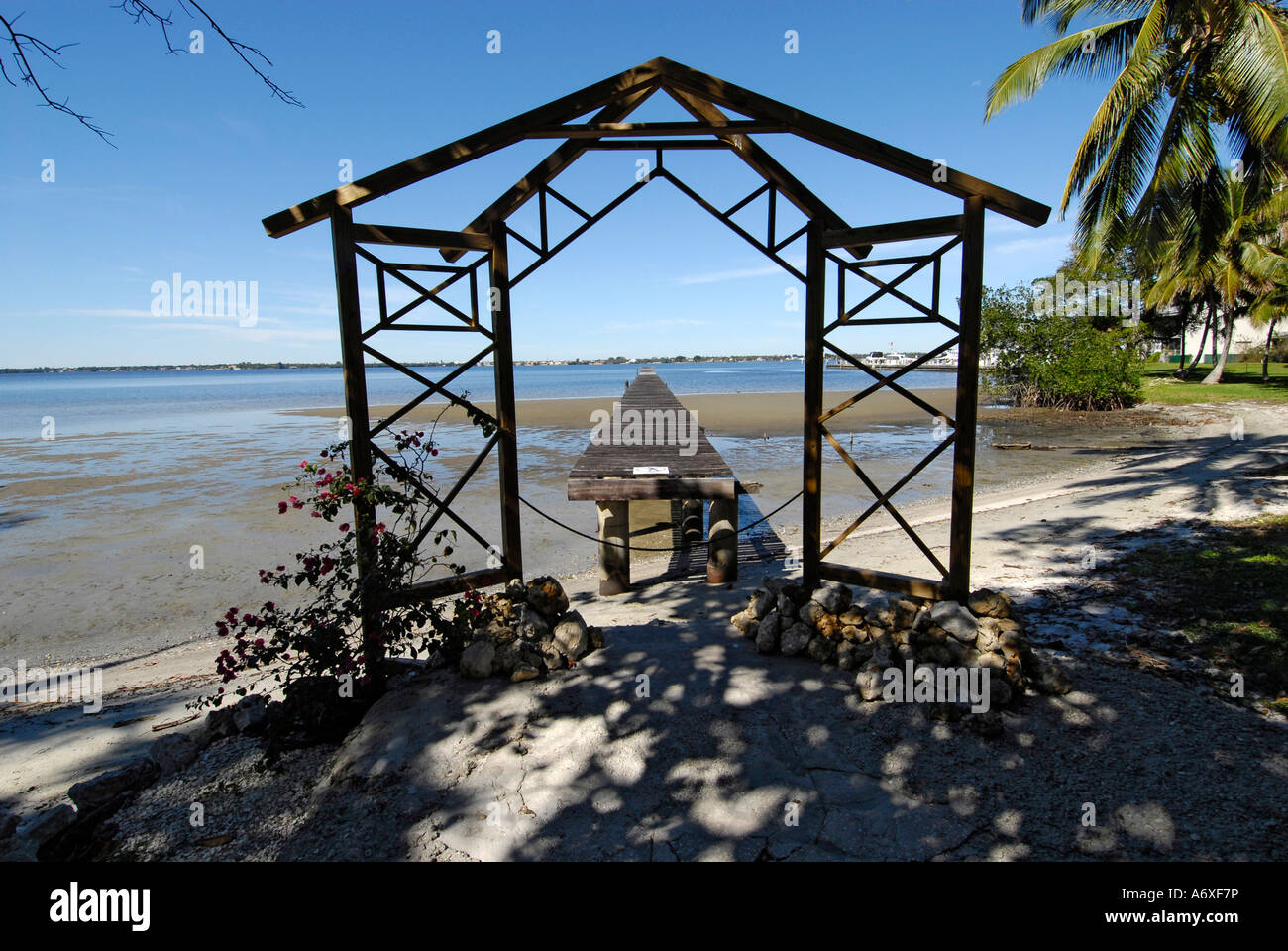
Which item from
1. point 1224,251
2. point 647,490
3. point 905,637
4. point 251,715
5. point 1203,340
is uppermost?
point 1224,251

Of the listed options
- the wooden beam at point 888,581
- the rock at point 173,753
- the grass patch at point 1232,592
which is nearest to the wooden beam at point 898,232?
the wooden beam at point 888,581

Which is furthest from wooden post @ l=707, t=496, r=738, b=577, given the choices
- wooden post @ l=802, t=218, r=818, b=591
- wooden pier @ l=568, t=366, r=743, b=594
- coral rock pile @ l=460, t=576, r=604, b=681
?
coral rock pile @ l=460, t=576, r=604, b=681

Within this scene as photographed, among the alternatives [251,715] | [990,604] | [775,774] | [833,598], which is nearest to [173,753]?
[251,715]

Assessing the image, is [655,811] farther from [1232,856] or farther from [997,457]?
[997,457]

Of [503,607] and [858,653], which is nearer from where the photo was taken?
[858,653]

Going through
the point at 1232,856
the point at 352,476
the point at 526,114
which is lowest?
the point at 1232,856

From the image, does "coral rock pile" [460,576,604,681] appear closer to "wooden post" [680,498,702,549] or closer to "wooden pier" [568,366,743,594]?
"wooden pier" [568,366,743,594]

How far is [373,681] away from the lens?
15.0 ft

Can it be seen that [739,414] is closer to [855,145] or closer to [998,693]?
[855,145]

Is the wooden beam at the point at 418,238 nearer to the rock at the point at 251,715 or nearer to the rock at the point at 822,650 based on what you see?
the rock at the point at 251,715

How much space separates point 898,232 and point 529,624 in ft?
13.2

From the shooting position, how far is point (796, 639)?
5.01 meters

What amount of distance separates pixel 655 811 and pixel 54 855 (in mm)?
3001
